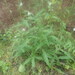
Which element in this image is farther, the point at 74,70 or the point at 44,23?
the point at 44,23

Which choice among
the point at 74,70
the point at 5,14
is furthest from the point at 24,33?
the point at 5,14

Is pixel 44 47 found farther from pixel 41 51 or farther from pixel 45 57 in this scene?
pixel 45 57

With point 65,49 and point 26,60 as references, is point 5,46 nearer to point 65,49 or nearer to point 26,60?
point 26,60

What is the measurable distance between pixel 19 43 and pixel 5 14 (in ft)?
4.82

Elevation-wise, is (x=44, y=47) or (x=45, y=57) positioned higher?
(x=44, y=47)

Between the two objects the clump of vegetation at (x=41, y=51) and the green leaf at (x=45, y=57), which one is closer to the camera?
the green leaf at (x=45, y=57)

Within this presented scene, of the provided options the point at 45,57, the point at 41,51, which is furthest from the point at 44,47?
the point at 45,57

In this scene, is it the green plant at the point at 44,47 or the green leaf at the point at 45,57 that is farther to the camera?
the green plant at the point at 44,47

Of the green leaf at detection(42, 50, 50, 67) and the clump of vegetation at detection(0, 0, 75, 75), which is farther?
the clump of vegetation at detection(0, 0, 75, 75)

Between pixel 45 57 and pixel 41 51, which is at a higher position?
pixel 41 51

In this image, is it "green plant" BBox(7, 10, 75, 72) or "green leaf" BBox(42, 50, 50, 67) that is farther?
"green plant" BBox(7, 10, 75, 72)

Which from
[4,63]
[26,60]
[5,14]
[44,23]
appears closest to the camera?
[26,60]

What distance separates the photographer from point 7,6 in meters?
4.77

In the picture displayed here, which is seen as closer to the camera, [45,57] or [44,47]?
[45,57]
